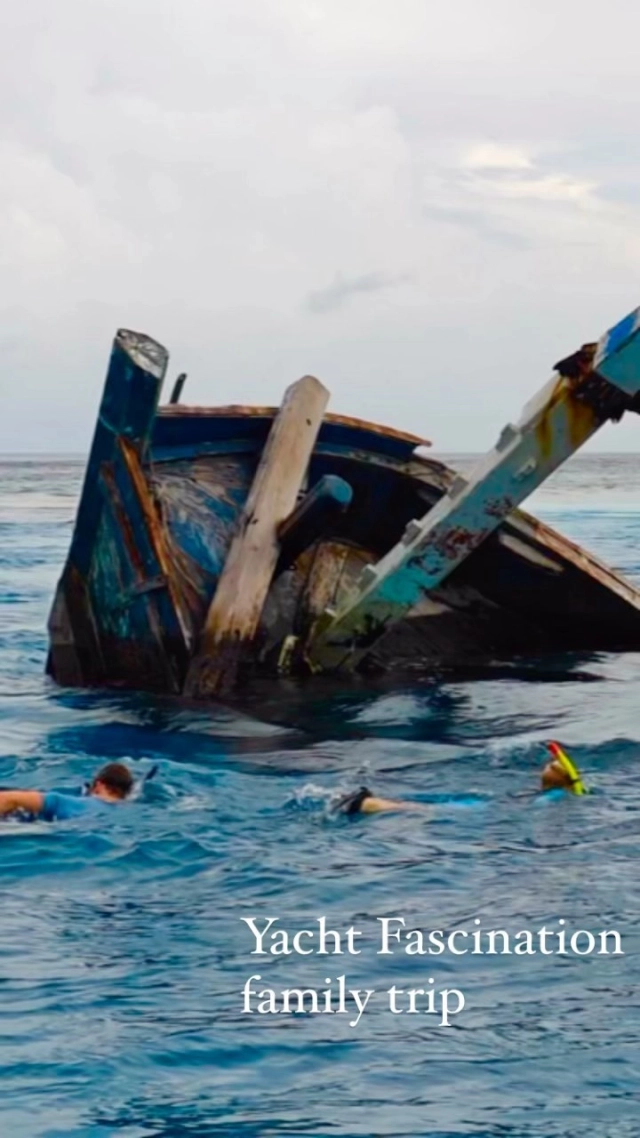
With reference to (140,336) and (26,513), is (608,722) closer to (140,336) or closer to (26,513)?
(140,336)

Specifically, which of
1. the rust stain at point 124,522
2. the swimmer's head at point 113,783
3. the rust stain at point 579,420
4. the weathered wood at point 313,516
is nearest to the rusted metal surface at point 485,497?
the rust stain at point 579,420

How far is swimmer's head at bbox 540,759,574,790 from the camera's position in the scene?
9.59m

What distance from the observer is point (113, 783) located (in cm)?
957

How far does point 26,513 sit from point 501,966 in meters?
43.3

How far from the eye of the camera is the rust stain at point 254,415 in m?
13.5

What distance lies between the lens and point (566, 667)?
15.3 meters

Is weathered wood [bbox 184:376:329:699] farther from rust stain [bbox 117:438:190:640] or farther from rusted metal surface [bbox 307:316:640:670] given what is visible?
rusted metal surface [bbox 307:316:640:670]

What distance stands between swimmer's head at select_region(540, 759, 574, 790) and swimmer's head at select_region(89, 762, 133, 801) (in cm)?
228

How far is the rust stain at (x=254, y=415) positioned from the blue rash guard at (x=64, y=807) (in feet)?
15.7

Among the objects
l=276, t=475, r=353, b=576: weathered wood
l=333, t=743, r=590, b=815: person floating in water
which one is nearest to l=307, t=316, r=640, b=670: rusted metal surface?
l=276, t=475, r=353, b=576: weathered wood

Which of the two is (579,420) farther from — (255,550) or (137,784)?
(137,784)

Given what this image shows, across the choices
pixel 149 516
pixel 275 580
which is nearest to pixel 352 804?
pixel 149 516

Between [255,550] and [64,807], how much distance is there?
157 inches

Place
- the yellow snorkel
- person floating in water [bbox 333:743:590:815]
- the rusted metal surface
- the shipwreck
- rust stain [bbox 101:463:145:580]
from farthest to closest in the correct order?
rust stain [bbox 101:463:145:580] → the shipwreck → the rusted metal surface → the yellow snorkel → person floating in water [bbox 333:743:590:815]
